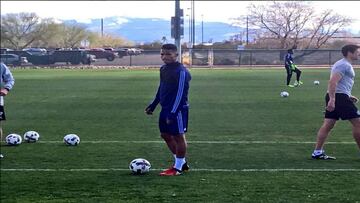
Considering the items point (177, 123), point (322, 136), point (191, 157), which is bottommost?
point (191, 157)

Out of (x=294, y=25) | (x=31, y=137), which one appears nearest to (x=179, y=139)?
(x=31, y=137)

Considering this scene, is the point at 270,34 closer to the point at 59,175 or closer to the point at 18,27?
the point at 59,175

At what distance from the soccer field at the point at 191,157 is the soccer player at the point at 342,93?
24.3 inches

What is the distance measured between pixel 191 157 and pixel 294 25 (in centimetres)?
3352

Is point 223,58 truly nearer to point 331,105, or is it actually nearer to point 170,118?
point 331,105

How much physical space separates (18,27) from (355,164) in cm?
8597

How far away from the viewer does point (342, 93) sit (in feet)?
31.6

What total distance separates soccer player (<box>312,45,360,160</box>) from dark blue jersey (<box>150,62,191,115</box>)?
7.45ft

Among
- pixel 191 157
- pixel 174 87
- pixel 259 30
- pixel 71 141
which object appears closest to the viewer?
pixel 174 87

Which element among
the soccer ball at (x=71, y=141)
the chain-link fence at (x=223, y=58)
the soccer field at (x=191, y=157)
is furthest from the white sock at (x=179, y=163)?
the chain-link fence at (x=223, y=58)

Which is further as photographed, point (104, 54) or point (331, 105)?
point (104, 54)

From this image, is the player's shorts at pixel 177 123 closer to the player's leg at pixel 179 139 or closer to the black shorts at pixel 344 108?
the player's leg at pixel 179 139

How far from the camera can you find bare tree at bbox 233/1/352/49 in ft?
121

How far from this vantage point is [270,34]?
48.1m
